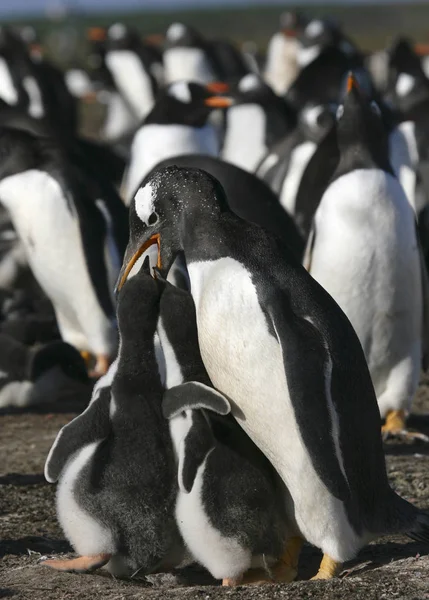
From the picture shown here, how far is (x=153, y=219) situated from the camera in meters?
4.39

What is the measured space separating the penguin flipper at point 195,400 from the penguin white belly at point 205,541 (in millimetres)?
162

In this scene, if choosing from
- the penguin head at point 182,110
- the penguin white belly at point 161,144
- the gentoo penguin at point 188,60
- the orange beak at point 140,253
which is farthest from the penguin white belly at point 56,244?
the gentoo penguin at point 188,60

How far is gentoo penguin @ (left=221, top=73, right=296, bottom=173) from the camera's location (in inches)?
499

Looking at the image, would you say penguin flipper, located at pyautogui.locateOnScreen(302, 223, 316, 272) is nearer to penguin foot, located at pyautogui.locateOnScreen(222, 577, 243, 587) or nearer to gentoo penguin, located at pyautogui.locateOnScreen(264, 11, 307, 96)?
penguin foot, located at pyautogui.locateOnScreen(222, 577, 243, 587)

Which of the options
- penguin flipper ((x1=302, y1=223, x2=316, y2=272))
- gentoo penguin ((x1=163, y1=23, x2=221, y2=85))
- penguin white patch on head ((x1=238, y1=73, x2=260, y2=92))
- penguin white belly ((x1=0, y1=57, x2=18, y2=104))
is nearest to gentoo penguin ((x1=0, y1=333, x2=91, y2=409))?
penguin flipper ((x1=302, y1=223, x2=316, y2=272))

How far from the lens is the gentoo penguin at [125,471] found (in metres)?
4.00

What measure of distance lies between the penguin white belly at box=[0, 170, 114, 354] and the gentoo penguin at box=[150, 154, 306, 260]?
1210 millimetres

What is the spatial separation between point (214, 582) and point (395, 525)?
0.62 metres

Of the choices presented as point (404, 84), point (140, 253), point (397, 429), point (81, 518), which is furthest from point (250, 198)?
point (404, 84)

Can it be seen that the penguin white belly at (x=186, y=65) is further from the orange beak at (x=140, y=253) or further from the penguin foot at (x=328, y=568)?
the penguin foot at (x=328, y=568)

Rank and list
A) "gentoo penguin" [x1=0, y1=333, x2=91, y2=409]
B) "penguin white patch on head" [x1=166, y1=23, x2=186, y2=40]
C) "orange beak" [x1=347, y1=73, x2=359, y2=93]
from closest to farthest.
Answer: "orange beak" [x1=347, y1=73, x2=359, y2=93] → "gentoo penguin" [x1=0, y1=333, x2=91, y2=409] → "penguin white patch on head" [x1=166, y1=23, x2=186, y2=40]

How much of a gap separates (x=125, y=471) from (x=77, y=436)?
0.19 metres

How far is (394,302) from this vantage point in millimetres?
5969

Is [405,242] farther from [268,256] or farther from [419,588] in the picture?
[419,588]
